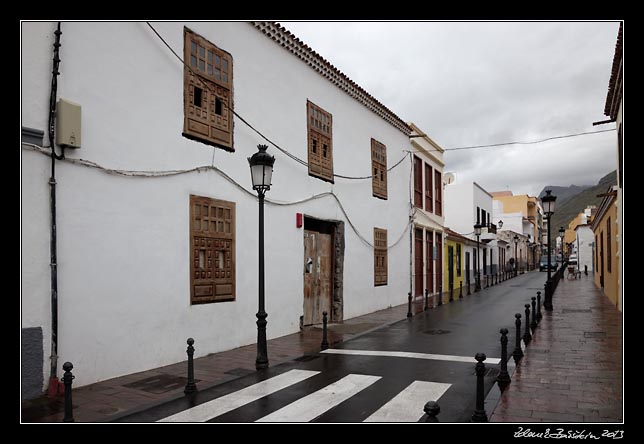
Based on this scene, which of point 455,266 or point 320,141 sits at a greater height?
point 320,141

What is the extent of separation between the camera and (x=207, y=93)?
31.1 ft

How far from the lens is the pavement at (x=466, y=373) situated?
5.90 meters

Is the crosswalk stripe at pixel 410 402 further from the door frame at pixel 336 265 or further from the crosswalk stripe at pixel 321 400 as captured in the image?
the door frame at pixel 336 265

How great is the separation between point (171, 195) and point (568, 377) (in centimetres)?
689

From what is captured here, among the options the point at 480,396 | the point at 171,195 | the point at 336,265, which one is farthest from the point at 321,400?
the point at 336,265

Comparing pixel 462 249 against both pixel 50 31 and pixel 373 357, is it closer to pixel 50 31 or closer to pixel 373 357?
pixel 373 357

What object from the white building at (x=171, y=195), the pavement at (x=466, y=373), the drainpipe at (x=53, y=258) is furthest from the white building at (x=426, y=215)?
the drainpipe at (x=53, y=258)

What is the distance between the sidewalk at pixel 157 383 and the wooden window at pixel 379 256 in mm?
5359

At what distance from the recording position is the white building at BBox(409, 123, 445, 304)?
2120cm

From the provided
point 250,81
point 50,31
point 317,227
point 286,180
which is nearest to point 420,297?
point 317,227

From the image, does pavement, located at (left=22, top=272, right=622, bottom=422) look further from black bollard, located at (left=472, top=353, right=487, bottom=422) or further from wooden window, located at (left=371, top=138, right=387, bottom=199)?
wooden window, located at (left=371, top=138, right=387, bottom=199)

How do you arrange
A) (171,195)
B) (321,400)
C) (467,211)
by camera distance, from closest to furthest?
1. (321,400)
2. (171,195)
3. (467,211)

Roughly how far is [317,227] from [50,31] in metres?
8.40

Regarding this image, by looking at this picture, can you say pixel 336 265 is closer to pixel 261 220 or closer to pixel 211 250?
pixel 211 250
